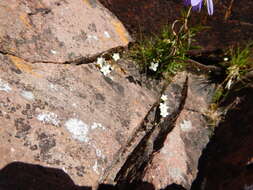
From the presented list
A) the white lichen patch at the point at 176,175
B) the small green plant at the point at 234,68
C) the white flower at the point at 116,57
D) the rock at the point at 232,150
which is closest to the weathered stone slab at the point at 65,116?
the white flower at the point at 116,57

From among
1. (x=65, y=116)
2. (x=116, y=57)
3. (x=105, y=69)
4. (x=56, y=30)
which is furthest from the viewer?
(x=116, y=57)

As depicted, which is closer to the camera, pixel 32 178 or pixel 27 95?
pixel 32 178

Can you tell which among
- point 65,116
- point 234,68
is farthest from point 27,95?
point 234,68

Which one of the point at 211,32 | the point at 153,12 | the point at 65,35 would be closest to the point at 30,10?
the point at 65,35

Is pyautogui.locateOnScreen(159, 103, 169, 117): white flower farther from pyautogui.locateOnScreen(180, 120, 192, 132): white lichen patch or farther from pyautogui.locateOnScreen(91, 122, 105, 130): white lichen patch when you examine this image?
pyautogui.locateOnScreen(91, 122, 105, 130): white lichen patch

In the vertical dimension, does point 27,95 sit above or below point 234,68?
below

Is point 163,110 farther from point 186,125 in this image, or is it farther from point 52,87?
point 52,87

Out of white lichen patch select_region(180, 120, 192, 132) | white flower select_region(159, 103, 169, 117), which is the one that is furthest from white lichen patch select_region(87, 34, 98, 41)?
white lichen patch select_region(180, 120, 192, 132)
